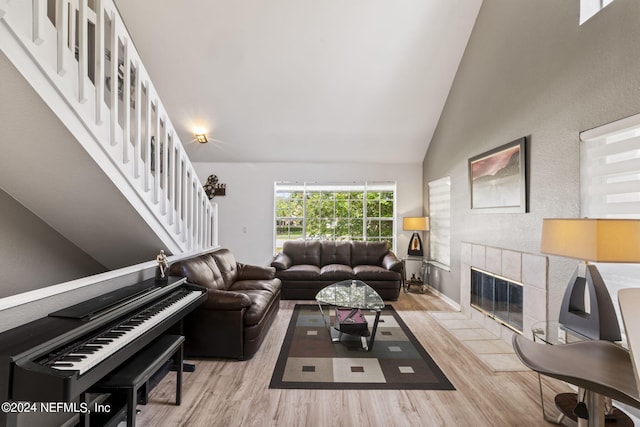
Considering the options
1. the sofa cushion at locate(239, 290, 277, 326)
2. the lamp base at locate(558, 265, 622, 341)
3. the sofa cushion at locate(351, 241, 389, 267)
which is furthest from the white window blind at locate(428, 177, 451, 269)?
the sofa cushion at locate(239, 290, 277, 326)

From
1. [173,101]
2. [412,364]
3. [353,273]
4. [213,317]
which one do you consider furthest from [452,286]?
[173,101]

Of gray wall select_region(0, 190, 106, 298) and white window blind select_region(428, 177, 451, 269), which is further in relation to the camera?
white window blind select_region(428, 177, 451, 269)

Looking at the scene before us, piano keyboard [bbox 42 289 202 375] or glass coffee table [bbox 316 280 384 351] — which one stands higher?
piano keyboard [bbox 42 289 202 375]

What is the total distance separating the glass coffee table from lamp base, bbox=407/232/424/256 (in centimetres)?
222

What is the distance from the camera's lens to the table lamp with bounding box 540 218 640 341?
1594mm

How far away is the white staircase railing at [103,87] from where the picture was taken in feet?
5.18

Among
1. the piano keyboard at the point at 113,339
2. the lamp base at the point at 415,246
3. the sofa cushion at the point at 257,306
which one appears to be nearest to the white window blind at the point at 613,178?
the sofa cushion at the point at 257,306

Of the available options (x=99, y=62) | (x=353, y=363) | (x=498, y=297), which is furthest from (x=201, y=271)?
(x=498, y=297)

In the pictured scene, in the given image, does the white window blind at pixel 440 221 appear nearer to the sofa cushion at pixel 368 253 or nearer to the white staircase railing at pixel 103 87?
the sofa cushion at pixel 368 253

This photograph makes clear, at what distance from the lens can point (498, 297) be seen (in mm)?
3395

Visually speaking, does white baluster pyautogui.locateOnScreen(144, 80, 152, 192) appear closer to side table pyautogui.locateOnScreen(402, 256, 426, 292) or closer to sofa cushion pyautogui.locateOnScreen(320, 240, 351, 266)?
sofa cushion pyautogui.locateOnScreen(320, 240, 351, 266)

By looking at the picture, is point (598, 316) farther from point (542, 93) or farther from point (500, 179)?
point (542, 93)

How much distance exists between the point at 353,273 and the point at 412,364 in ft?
7.31

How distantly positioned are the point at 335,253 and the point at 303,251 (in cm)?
57
